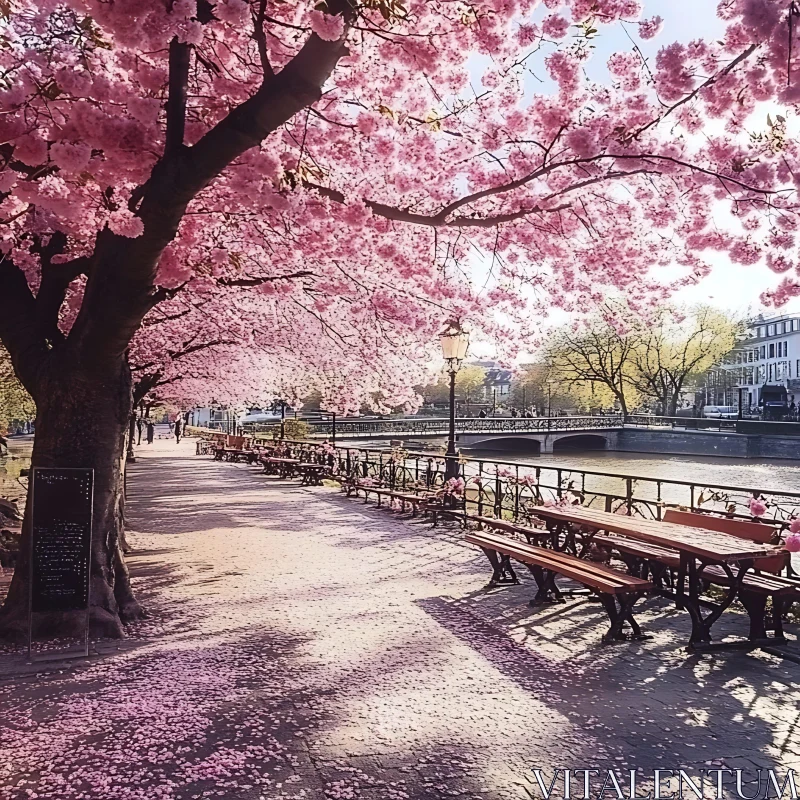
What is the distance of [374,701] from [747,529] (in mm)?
4137

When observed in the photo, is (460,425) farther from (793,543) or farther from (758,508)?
(793,543)

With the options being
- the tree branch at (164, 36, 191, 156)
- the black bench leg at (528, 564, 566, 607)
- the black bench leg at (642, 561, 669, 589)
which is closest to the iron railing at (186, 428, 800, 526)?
the black bench leg at (642, 561, 669, 589)

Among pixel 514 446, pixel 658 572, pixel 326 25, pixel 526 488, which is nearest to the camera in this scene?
pixel 326 25

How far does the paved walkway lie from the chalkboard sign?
2.22 ft

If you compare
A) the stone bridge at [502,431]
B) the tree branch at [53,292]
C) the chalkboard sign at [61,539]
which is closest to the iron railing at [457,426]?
the stone bridge at [502,431]

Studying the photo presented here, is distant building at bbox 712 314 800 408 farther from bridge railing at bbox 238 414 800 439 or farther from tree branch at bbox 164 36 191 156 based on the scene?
tree branch at bbox 164 36 191 156

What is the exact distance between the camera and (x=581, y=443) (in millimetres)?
70875

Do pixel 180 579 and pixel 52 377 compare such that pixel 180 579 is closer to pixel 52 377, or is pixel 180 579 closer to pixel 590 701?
pixel 52 377

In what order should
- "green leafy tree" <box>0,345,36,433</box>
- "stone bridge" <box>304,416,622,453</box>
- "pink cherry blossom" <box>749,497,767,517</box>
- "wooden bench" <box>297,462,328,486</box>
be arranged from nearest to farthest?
"pink cherry blossom" <box>749,497,767,517</box> → "green leafy tree" <box>0,345,36,433</box> → "wooden bench" <box>297,462,328,486</box> → "stone bridge" <box>304,416,622,453</box>

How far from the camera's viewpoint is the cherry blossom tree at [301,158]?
473 centimetres

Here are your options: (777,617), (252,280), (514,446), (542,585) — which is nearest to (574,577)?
(542,585)

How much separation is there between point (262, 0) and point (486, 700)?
4.66 meters

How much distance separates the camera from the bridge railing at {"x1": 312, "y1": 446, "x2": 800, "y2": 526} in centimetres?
885

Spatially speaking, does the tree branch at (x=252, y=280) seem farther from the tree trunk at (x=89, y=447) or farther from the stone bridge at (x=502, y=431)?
the stone bridge at (x=502, y=431)
